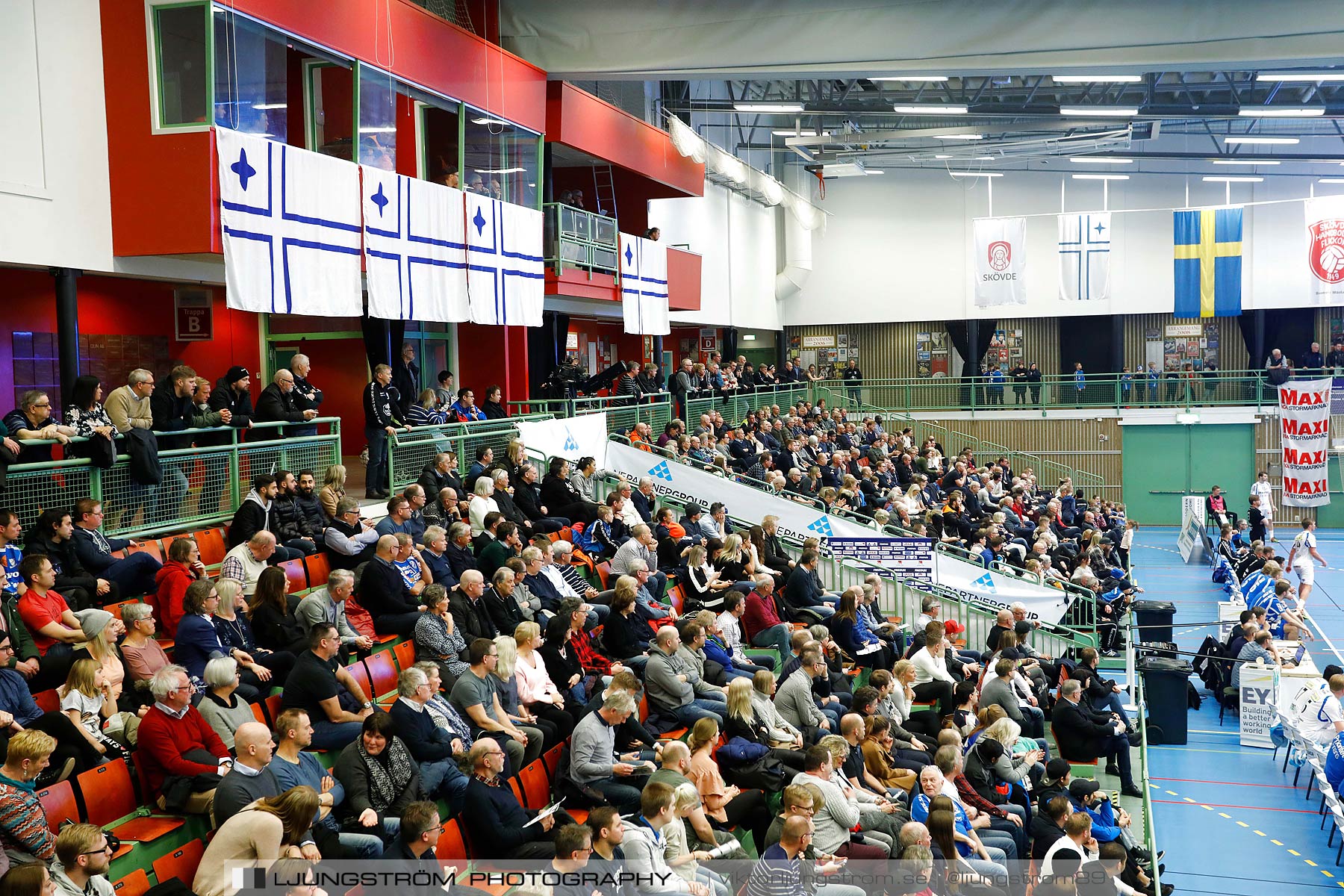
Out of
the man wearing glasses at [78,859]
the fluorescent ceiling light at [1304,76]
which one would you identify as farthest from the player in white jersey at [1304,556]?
the man wearing glasses at [78,859]

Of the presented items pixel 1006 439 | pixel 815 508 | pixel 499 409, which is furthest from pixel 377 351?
pixel 1006 439

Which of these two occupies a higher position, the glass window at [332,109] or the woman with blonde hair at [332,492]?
the glass window at [332,109]

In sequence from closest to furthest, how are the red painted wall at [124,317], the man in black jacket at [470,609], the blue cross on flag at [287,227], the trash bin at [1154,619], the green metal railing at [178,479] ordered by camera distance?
the green metal railing at [178,479] → the man in black jacket at [470,609] → the blue cross on flag at [287,227] → the red painted wall at [124,317] → the trash bin at [1154,619]

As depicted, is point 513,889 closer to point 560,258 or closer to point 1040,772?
point 1040,772

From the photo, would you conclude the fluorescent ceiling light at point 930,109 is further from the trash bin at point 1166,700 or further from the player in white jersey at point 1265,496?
the trash bin at point 1166,700

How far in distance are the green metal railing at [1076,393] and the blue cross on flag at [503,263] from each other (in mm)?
16995

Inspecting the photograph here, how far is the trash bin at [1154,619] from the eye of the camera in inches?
648

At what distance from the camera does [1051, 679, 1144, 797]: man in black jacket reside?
1099cm

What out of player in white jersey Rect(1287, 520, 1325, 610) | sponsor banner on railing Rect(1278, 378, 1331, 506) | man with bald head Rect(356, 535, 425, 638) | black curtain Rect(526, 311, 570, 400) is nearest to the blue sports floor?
player in white jersey Rect(1287, 520, 1325, 610)

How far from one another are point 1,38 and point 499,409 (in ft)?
25.1

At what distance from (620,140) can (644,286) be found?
2.81 m

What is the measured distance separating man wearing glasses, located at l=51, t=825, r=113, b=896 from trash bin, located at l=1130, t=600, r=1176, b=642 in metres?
14.7

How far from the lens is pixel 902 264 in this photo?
36.6 meters

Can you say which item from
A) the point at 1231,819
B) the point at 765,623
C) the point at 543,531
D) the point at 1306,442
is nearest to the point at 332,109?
the point at 543,531
